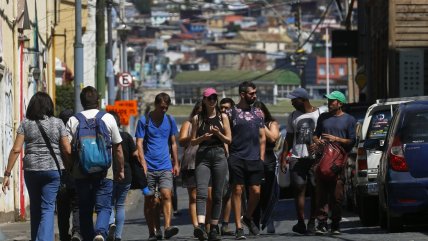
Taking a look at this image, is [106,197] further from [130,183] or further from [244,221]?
[244,221]

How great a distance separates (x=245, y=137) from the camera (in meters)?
16.1

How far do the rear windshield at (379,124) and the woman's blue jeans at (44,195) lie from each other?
22.6 feet

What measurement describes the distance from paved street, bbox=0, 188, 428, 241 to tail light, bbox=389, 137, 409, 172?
0.76 m

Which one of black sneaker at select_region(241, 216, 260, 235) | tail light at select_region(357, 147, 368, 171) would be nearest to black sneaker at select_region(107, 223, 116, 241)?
black sneaker at select_region(241, 216, 260, 235)

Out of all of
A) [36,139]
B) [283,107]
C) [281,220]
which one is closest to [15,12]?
[281,220]

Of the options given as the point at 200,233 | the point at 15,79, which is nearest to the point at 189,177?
the point at 200,233

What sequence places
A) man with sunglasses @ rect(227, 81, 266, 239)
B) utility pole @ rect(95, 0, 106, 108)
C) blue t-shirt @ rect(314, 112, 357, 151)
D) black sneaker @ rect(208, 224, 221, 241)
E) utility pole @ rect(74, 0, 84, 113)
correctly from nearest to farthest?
black sneaker @ rect(208, 224, 221, 241)
man with sunglasses @ rect(227, 81, 266, 239)
blue t-shirt @ rect(314, 112, 357, 151)
utility pole @ rect(74, 0, 84, 113)
utility pole @ rect(95, 0, 106, 108)

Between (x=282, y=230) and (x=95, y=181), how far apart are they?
4721 millimetres

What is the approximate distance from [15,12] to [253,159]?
877 cm

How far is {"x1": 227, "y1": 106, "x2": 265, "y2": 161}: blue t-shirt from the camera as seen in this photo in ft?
52.7

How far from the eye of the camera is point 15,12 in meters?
23.6

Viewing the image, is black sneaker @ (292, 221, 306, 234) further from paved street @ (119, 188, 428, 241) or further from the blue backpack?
the blue backpack

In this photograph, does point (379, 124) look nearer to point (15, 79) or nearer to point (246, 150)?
point (246, 150)

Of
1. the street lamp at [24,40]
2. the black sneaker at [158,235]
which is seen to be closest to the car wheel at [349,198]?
the black sneaker at [158,235]
